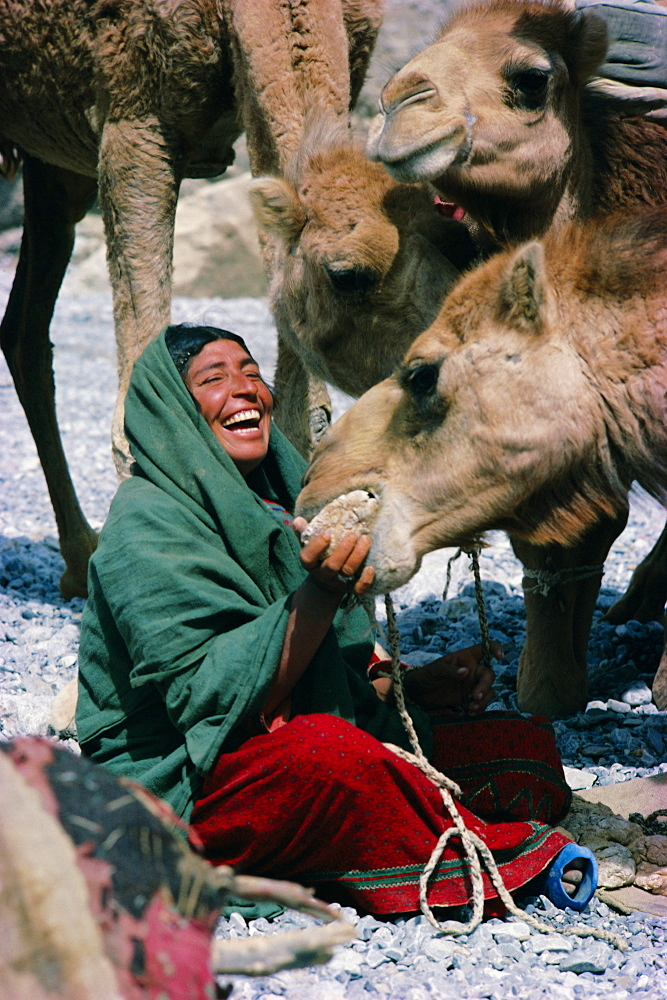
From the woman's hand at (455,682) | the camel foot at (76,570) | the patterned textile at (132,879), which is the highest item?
the patterned textile at (132,879)

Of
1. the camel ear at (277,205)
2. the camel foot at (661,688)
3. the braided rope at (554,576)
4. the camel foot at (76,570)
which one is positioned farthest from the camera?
the camel foot at (76,570)

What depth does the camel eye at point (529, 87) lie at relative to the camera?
11.8 ft

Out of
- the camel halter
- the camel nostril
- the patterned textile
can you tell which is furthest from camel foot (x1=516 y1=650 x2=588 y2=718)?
the patterned textile

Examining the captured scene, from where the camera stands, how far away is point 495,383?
8.87ft

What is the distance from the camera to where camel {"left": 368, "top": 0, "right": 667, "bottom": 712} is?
346 cm

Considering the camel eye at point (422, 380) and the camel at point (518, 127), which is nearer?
the camel eye at point (422, 380)

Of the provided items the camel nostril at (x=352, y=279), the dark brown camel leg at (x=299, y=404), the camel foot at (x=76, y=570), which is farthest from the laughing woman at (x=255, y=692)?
the camel foot at (x=76, y=570)

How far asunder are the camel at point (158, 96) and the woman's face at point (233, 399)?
4.30 feet

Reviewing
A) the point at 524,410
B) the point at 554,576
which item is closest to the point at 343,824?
the point at 524,410

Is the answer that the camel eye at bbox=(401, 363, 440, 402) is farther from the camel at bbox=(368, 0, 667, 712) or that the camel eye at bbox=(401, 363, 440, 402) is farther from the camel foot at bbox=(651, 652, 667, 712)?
the camel foot at bbox=(651, 652, 667, 712)

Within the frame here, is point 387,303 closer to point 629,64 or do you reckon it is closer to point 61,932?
point 629,64

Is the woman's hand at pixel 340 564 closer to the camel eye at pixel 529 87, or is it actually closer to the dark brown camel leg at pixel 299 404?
the camel eye at pixel 529 87

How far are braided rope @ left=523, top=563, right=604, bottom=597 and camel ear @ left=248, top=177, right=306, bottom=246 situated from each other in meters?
1.61

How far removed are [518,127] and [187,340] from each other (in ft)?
4.45
